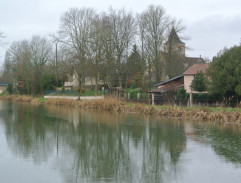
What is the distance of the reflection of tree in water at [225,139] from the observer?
42.8ft

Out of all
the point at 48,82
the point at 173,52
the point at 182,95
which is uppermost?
the point at 173,52

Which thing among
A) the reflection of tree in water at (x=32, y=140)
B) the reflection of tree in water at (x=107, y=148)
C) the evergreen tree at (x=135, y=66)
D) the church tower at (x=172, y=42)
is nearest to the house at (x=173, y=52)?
the church tower at (x=172, y=42)

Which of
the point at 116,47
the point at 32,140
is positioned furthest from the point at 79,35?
the point at 32,140

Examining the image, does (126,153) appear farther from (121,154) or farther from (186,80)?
(186,80)

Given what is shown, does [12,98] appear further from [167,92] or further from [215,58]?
[215,58]

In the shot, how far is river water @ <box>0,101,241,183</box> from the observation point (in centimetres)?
1015

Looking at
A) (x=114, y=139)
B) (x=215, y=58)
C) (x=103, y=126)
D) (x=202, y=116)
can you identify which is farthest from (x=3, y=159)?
(x=215, y=58)

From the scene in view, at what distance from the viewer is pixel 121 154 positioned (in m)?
13.3

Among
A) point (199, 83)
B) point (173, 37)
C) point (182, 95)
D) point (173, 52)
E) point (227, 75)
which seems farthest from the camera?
point (173, 52)

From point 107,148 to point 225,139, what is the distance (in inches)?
234

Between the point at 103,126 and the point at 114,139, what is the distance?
5125 millimetres

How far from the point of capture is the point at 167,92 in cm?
3372

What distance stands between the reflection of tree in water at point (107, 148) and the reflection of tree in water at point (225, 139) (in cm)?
135

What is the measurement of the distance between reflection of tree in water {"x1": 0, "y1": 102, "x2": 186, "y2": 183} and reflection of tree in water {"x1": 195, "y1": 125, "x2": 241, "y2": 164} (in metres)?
1.35
